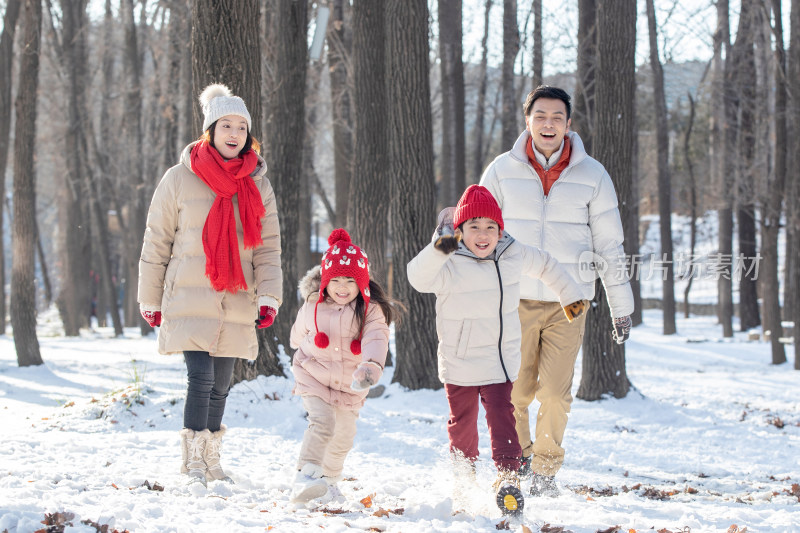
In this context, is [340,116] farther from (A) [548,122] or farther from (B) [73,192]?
(B) [73,192]

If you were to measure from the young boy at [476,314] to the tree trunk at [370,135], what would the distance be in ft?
21.4

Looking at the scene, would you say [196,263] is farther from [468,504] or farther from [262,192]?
[468,504]

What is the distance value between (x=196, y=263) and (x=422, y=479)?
2.06 meters

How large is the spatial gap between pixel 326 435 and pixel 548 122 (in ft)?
7.43

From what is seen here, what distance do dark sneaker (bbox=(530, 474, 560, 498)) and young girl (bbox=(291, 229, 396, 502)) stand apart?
1.13m

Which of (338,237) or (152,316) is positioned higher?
(338,237)

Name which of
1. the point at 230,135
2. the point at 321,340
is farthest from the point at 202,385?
the point at 230,135

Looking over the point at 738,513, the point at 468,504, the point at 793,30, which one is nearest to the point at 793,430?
the point at 738,513

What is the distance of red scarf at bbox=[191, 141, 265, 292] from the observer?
15.1ft

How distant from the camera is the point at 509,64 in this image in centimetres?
1841

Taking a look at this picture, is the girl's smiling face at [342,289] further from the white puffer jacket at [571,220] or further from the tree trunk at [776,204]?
the tree trunk at [776,204]

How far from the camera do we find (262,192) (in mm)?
5008

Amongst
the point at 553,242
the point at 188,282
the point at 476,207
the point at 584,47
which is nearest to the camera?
the point at 476,207

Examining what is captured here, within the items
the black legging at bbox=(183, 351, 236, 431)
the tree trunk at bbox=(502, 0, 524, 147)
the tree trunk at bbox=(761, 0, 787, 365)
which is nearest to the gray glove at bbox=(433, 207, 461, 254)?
the black legging at bbox=(183, 351, 236, 431)
